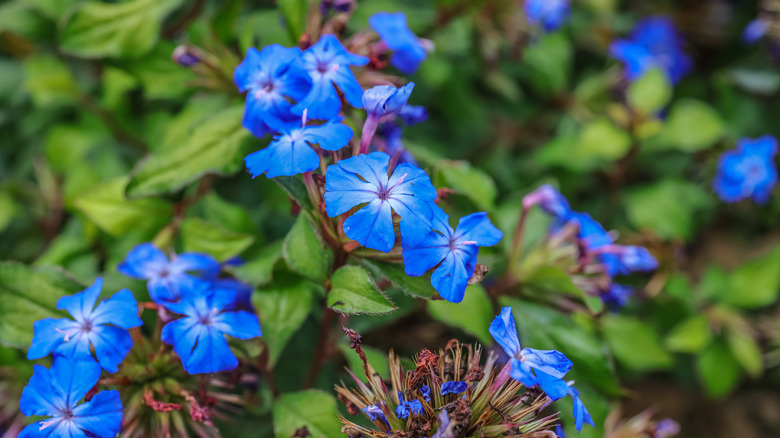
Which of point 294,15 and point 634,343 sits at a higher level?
point 294,15

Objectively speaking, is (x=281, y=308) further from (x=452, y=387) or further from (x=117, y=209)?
(x=117, y=209)

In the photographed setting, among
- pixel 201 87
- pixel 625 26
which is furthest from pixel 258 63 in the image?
pixel 625 26

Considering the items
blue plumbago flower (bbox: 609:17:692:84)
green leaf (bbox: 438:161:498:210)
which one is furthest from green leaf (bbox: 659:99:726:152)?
green leaf (bbox: 438:161:498:210)

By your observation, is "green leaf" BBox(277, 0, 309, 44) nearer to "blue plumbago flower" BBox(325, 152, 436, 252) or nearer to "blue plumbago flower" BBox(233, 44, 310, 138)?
"blue plumbago flower" BBox(233, 44, 310, 138)

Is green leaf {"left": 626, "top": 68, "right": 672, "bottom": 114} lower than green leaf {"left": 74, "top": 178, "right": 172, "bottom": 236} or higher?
higher

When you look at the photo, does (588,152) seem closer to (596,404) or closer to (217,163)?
(596,404)

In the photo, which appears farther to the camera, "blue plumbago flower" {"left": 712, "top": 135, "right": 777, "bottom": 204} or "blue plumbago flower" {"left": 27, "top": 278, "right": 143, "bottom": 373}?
"blue plumbago flower" {"left": 712, "top": 135, "right": 777, "bottom": 204}

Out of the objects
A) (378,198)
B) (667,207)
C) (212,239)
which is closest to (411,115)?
(378,198)

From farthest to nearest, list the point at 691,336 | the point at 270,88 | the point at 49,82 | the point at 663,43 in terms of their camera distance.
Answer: the point at 663,43 < the point at 691,336 < the point at 49,82 < the point at 270,88
